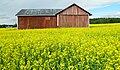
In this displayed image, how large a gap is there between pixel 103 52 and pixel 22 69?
3211 millimetres

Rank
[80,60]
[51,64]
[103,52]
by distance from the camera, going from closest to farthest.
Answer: [51,64] < [80,60] < [103,52]

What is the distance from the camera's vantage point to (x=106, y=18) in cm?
9838

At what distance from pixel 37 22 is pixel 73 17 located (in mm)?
6540

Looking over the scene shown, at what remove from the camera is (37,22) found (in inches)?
2032

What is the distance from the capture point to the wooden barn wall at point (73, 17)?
167ft

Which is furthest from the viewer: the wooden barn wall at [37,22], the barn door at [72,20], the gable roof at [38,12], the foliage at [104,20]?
the foliage at [104,20]

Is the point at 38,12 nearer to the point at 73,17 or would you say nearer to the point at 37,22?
the point at 37,22

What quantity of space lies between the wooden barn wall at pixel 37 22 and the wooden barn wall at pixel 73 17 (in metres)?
1.52

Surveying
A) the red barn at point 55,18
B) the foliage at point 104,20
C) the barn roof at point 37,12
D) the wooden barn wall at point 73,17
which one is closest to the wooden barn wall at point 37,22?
the red barn at point 55,18

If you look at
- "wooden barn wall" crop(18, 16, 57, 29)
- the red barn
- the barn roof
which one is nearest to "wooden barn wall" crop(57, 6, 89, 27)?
the red barn

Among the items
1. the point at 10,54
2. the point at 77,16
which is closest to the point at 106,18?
the point at 77,16

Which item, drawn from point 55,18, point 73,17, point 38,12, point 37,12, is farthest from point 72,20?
point 37,12

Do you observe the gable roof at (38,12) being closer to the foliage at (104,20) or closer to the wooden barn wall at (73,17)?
the wooden barn wall at (73,17)

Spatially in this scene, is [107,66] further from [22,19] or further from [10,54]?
[22,19]
